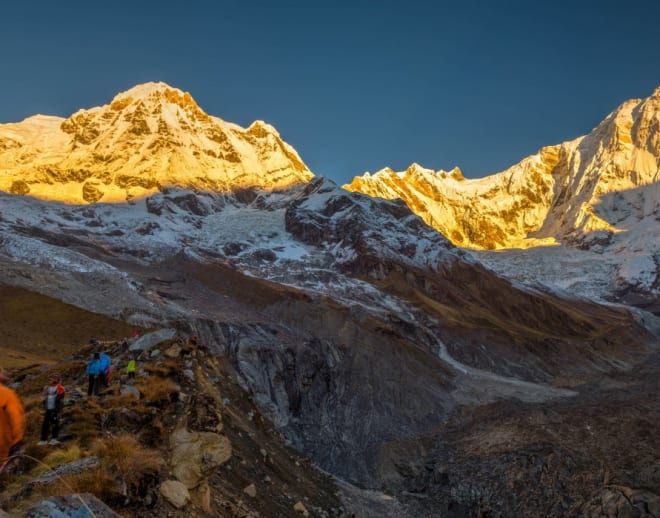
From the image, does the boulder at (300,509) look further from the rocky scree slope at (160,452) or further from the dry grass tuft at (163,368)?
the dry grass tuft at (163,368)

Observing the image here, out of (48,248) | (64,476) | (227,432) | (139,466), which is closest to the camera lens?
(64,476)

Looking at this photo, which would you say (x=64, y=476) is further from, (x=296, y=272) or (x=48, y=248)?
(x=296, y=272)

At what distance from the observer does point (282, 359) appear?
60.5m

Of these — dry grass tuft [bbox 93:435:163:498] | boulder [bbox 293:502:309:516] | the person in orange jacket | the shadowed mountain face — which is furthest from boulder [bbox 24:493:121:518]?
the shadowed mountain face

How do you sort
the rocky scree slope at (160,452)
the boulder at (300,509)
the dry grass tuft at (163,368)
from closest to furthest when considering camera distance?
the rocky scree slope at (160,452)
the dry grass tuft at (163,368)
the boulder at (300,509)

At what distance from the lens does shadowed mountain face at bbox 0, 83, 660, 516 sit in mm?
39438

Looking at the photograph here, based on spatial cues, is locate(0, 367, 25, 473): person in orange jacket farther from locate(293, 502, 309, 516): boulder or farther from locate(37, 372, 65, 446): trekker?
locate(293, 502, 309, 516): boulder

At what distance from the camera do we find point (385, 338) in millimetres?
74562

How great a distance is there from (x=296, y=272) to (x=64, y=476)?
110 meters

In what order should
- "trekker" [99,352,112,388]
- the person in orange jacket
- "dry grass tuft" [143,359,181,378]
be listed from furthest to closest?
"dry grass tuft" [143,359,181,378], "trekker" [99,352,112,388], the person in orange jacket

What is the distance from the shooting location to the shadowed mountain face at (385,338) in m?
39.4

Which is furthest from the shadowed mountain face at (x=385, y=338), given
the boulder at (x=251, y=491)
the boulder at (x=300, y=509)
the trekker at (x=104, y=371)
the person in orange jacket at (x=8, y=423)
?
the person in orange jacket at (x=8, y=423)

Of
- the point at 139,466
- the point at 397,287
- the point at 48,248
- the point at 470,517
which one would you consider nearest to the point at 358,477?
the point at 470,517

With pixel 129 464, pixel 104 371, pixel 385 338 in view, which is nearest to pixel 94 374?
pixel 104 371
